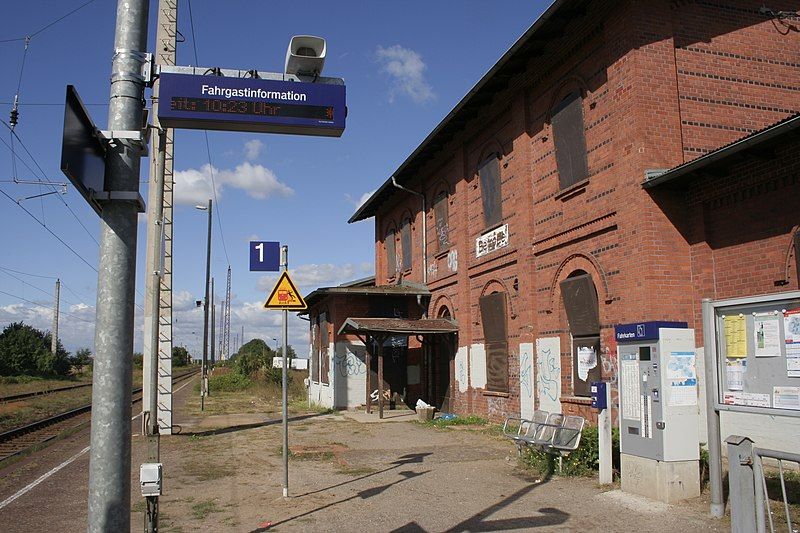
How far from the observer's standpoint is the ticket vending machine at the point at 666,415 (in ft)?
25.7

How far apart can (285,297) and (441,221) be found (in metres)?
13.6

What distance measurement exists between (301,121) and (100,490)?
9.65 feet

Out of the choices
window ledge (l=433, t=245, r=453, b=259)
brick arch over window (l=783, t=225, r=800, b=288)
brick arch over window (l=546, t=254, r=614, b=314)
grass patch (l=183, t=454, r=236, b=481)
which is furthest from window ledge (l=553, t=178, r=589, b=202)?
grass patch (l=183, t=454, r=236, b=481)

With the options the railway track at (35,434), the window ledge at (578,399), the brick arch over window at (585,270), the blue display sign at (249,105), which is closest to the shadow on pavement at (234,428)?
the railway track at (35,434)

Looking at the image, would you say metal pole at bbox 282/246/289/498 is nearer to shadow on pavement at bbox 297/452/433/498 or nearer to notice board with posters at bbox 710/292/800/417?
shadow on pavement at bbox 297/452/433/498

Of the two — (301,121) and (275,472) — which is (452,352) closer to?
(275,472)

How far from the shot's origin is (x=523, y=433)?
11.5 m

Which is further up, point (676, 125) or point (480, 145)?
point (480, 145)

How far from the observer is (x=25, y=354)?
54781 millimetres

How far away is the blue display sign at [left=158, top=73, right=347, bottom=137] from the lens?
16.7 feet

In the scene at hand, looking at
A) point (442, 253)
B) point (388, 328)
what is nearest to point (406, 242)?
point (442, 253)

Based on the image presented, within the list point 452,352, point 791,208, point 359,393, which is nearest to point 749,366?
point 791,208

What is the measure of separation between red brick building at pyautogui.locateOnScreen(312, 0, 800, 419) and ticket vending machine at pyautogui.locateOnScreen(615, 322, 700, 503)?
2.98 meters

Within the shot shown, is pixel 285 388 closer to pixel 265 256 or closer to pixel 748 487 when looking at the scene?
pixel 265 256
